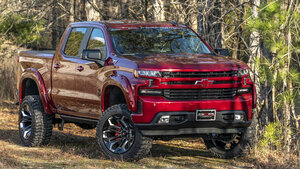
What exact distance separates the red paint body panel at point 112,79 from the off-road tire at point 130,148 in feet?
0.72

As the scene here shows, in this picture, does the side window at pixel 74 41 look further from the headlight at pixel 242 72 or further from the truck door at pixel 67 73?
the headlight at pixel 242 72

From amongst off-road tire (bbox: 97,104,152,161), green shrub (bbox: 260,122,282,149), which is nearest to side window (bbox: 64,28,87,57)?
off-road tire (bbox: 97,104,152,161)

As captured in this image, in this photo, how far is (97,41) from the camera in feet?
28.9

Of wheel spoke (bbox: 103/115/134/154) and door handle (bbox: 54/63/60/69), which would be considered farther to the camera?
door handle (bbox: 54/63/60/69)

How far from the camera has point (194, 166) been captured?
7953 mm

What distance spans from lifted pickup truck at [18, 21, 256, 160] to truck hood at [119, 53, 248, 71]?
0.01 meters

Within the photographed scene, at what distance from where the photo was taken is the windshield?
8.41 meters

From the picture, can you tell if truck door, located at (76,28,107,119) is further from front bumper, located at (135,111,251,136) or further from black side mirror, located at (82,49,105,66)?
front bumper, located at (135,111,251,136)

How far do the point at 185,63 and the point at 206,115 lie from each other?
72cm

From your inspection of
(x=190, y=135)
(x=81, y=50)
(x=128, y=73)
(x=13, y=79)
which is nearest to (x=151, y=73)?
(x=128, y=73)

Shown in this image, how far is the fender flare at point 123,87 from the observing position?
7453 mm

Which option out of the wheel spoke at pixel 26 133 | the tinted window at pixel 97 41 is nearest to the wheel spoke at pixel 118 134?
the tinted window at pixel 97 41

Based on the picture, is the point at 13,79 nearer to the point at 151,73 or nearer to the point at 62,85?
the point at 62,85

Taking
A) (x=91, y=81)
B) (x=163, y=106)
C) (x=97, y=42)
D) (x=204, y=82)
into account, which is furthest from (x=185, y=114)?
(x=97, y=42)
